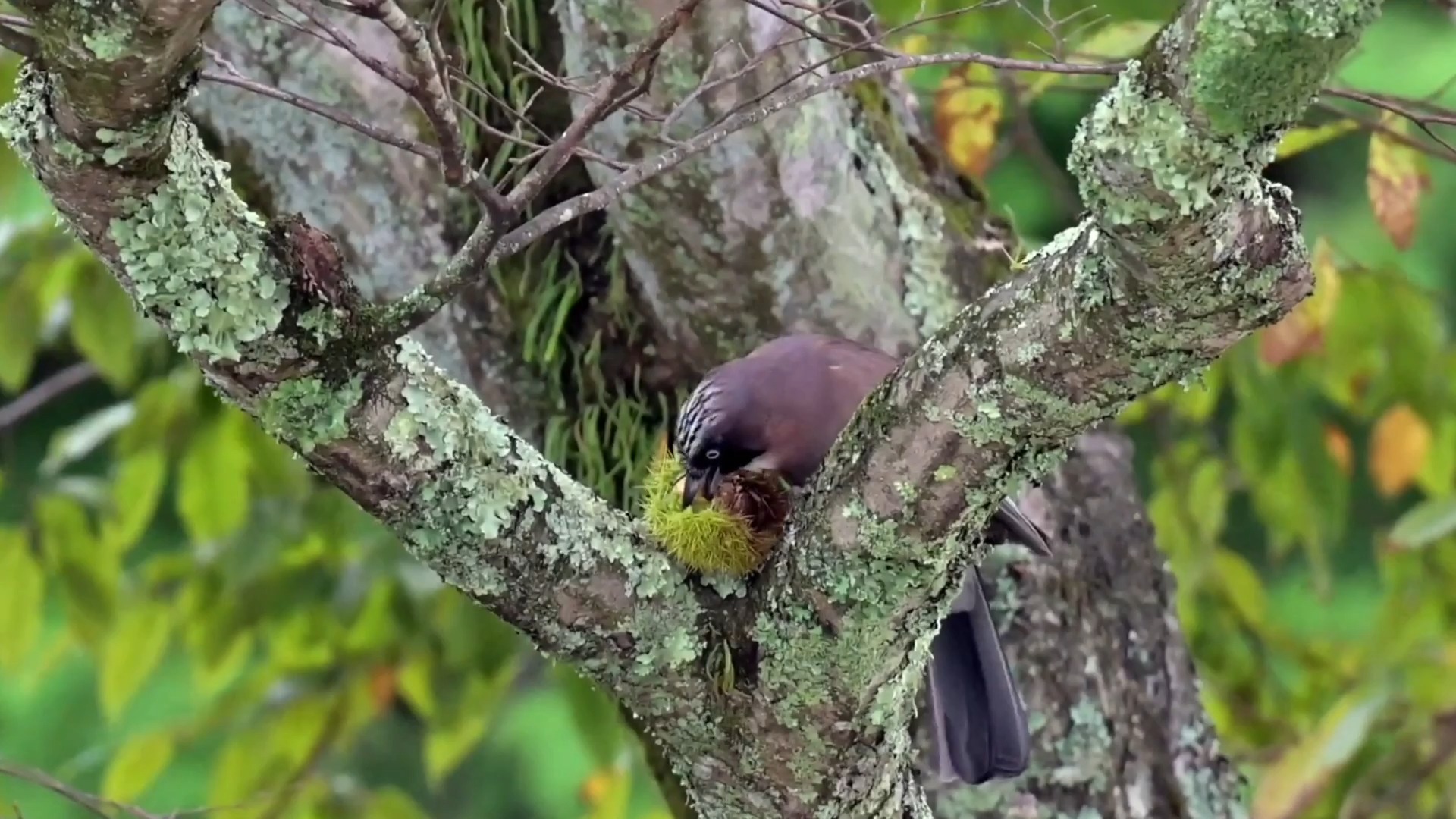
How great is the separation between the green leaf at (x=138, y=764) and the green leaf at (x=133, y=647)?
5 cm

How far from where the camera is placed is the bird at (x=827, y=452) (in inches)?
54.6

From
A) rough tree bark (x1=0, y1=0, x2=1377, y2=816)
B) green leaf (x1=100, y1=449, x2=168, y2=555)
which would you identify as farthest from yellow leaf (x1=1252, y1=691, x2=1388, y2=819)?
green leaf (x1=100, y1=449, x2=168, y2=555)

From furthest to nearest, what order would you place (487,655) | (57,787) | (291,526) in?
(291,526) < (487,655) < (57,787)

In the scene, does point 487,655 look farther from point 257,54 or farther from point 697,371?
point 257,54

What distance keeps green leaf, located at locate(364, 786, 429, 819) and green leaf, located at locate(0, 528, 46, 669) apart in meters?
0.47

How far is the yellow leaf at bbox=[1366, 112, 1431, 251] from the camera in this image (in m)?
1.56

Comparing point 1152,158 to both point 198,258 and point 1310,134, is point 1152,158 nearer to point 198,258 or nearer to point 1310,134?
point 198,258

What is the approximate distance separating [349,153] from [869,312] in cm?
52

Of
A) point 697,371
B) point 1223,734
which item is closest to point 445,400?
point 697,371

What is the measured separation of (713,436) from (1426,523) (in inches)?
28.9

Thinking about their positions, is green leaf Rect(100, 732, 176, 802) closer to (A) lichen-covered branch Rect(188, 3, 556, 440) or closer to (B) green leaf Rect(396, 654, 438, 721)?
(B) green leaf Rect(396, 654, 438, 721)

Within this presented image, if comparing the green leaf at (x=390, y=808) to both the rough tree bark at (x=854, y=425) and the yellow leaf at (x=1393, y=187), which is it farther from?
the yellow leaf at (x=1393, y=187)

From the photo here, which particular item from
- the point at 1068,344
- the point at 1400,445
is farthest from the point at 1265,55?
the point at 1400,445

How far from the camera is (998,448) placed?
3.10 ft
